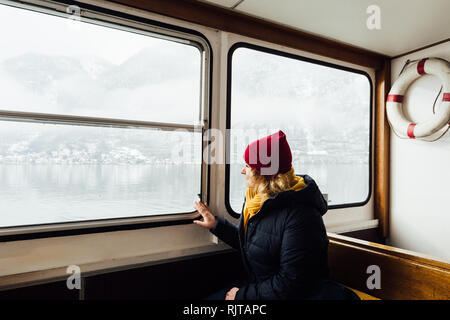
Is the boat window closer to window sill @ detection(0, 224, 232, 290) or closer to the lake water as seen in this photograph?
the lake water

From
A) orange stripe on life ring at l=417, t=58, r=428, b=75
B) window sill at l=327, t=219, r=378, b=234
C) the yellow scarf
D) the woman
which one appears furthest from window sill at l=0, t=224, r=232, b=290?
orange stripe on life ring at l=417, t=58, r=428, b=75

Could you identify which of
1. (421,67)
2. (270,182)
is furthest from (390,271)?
(421,67)

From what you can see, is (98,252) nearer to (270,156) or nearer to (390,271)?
(270,156)

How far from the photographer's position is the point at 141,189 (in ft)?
6.58

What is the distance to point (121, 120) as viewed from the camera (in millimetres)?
1878

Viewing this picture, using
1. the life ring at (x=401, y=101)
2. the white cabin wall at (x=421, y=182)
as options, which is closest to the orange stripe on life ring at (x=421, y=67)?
the life ring at (x=401, y=101)

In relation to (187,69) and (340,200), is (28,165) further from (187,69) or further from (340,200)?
(340,200)

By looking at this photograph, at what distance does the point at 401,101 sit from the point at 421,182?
2.64 feet

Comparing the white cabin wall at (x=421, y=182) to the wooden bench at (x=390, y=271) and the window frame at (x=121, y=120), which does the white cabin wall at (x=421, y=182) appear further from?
the window frame at (x=121, y=120)

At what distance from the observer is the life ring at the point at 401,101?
2.55 metres

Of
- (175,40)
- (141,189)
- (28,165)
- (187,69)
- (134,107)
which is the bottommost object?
(141,189)

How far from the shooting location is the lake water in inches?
65.1

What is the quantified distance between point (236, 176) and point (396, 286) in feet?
4.00
